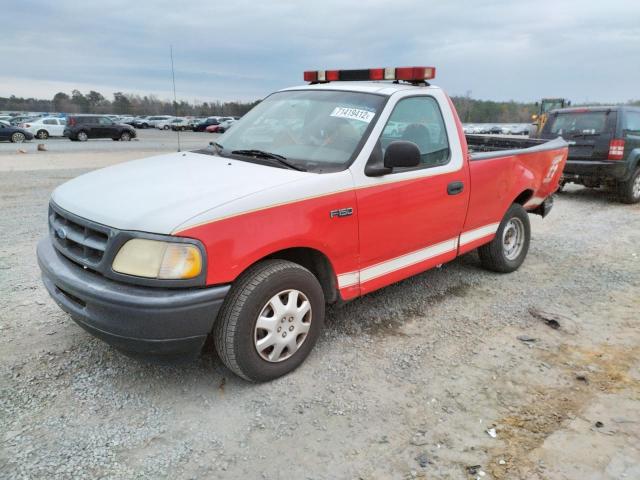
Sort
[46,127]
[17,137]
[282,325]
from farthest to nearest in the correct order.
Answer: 1. [46,127]
2. [17,137]
3. [282,325]

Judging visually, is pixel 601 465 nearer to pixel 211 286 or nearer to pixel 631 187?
pixel 211 286

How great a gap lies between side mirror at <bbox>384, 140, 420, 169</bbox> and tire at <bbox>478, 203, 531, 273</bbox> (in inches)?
83.9

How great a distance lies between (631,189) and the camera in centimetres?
950

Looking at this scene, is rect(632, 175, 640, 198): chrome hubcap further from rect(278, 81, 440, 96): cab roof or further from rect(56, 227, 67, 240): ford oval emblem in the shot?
rect(56, 227, 67, 240): ford oval emblem

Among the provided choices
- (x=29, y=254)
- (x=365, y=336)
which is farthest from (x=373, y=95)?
(x=29, y=254)

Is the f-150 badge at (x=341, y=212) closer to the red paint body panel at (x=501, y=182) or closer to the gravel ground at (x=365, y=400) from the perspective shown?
the gravel ground at (x=365, y=400)

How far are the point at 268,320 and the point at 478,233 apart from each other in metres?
2.58

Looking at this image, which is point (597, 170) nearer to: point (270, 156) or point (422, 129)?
point (422, 129)

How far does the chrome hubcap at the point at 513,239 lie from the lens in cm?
532

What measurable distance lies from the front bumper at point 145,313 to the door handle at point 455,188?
2215 mm

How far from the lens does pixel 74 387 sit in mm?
3074

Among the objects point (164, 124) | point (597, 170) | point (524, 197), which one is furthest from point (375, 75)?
point (164, 124)

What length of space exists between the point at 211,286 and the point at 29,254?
3836 mm

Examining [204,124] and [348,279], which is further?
[204,124]
